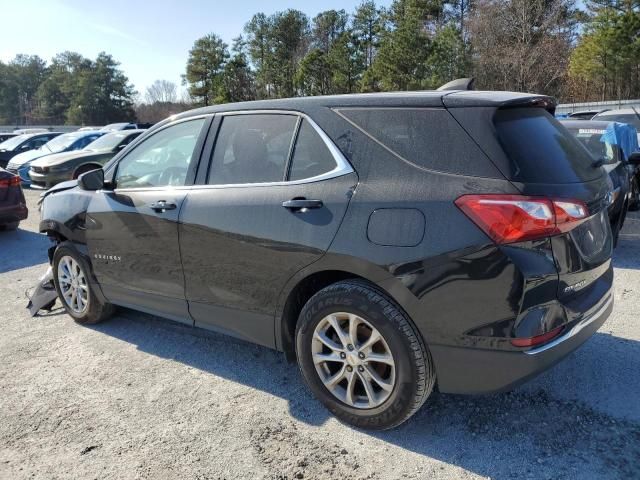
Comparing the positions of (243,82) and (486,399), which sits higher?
(243,82)

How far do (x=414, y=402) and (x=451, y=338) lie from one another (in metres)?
0.41

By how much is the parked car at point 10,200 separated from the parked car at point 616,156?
829cm

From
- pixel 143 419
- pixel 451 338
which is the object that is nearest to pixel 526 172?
pixel 451 338

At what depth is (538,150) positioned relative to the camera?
101 inches

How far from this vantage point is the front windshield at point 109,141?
44.8 ft

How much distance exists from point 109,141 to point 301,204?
12597 millimetres

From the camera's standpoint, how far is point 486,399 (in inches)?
122

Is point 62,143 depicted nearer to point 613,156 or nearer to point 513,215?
point 613,156

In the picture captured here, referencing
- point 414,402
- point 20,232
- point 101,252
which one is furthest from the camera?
point 20,232

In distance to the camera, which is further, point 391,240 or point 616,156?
point 616,156

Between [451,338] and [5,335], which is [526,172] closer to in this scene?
[451,338]

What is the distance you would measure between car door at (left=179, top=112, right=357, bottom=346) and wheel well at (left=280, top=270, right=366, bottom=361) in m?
0.09

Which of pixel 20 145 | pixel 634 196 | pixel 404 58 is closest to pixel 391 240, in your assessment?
pixel 634 196

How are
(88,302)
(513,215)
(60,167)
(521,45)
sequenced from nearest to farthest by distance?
(513,215)
(88,302)
(60,167)
(521,45)
